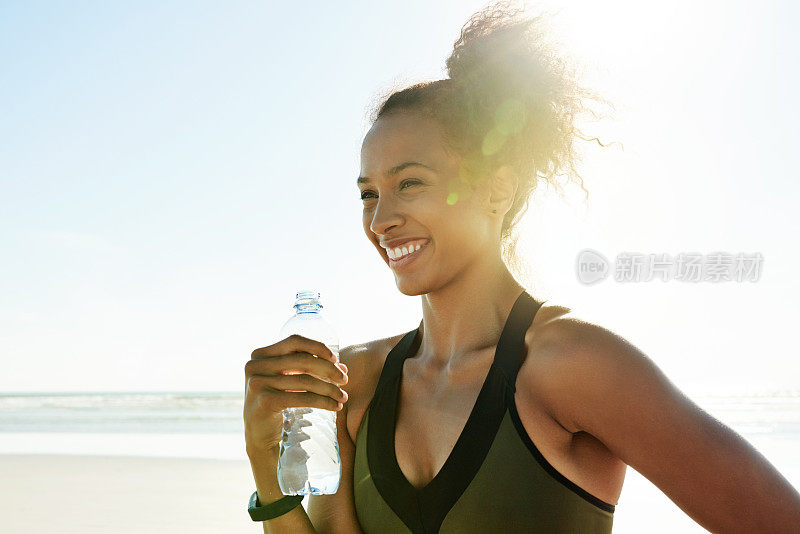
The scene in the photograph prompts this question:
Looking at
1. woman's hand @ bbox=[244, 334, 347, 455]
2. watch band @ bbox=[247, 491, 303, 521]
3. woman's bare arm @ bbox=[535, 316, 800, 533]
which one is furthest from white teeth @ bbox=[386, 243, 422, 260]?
watch band @ bbox=[247, 491, 303, 521]

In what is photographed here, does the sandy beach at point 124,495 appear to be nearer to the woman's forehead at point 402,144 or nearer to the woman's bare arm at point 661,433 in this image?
the woman's forehead at point 402,144

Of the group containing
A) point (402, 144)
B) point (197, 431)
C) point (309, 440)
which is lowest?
point (309, 440)

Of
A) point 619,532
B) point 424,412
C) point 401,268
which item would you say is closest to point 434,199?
point 401,268

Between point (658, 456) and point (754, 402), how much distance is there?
25.4m

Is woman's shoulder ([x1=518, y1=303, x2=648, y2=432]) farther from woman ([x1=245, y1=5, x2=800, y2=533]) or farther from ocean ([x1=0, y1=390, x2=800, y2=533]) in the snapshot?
ocean ([x1=0, y1=390, x2=800, y2=533])

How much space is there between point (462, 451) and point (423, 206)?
790mm

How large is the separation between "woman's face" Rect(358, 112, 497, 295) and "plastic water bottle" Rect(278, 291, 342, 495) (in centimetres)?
35

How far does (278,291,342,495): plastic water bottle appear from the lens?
8.15 feet

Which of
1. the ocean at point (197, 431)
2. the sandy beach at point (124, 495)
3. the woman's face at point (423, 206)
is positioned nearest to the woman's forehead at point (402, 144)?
the woman's face at point (423, 206)

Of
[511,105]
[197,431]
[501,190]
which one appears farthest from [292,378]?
[197,431]

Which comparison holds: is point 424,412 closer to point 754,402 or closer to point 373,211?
point 373,211

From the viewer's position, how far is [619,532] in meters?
7.67

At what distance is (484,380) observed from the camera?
7.88 feet

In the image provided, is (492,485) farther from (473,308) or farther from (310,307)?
(310,307)
